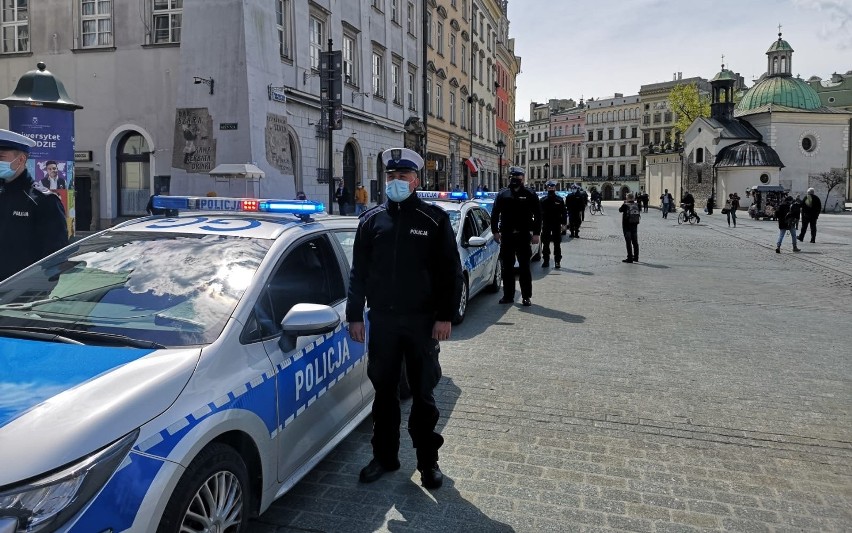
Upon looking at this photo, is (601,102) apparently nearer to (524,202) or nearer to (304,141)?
(304,141)

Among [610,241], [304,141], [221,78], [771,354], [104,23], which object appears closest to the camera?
[771,354]

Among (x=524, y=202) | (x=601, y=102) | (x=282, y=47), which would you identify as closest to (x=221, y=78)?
(x=282, y=47)

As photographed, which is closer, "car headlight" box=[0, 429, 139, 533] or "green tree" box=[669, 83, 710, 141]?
"car headlight" box=[0, 429, 139, 533]

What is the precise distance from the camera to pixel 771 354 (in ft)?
23.3

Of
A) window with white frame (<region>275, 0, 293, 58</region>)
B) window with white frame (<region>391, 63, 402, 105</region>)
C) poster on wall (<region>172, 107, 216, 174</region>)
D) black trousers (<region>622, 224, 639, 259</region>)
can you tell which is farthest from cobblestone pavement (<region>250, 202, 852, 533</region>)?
window with white frame (<region>391, 63, 402, 105</region>)

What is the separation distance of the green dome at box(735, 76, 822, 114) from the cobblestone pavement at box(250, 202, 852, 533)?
A: 233 ft

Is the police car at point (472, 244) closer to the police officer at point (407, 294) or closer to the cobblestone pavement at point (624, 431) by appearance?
the cobblestone pavement at point (624, 431)

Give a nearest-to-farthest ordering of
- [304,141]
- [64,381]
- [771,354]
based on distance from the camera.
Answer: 1. [64,381]
2. [771,354]
3. [304,141]

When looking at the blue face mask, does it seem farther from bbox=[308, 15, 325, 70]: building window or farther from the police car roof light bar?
bbox=[308, 15, 325, 70]: building window

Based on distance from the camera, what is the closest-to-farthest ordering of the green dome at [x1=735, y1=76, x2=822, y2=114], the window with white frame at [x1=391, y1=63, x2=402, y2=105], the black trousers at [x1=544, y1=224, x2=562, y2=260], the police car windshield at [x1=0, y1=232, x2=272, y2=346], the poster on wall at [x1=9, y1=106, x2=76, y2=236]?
1. the police car windshield at [x1=0, y1=232, x2=272, y2=346]
2. the poster on wall at [x1=9, y1=106, x2=76, y2=236]
3. the black trousers at [x1=544, y1=224, x2=562, y2=260]
4. the window with white frame at [x1=391, y1=63, x2=402, y2=105]
5. the green dome at [x1=735, y1=76, x2=822, y2=114]

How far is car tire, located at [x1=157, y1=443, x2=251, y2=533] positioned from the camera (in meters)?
2.39

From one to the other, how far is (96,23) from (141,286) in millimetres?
20097

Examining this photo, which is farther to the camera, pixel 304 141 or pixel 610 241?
pixel 610 241

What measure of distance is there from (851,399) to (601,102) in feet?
430
